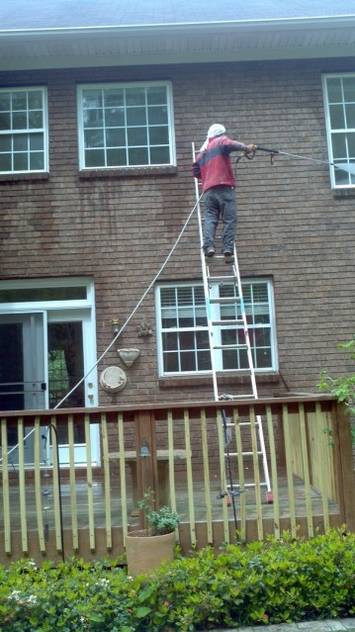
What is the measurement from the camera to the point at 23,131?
9.86 metres

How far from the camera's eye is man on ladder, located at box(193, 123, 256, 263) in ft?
26.0

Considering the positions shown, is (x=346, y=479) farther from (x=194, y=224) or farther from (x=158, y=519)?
(x=194, y=224)

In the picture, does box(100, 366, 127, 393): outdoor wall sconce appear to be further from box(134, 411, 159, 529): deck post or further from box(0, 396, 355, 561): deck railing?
box(134, 411, 159, 529): deck post

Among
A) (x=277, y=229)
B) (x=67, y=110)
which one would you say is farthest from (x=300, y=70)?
(x=67, y=110)

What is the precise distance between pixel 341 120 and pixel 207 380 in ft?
13.0

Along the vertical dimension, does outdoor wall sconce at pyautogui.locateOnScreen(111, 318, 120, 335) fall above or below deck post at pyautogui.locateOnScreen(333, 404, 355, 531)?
above

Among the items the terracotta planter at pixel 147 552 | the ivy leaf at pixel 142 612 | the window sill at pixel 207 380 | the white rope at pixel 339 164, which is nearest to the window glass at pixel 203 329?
the window sill at pixel 207 380

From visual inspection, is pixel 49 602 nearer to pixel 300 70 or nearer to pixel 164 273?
pixel 164 273

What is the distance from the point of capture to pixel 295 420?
7.65 metres

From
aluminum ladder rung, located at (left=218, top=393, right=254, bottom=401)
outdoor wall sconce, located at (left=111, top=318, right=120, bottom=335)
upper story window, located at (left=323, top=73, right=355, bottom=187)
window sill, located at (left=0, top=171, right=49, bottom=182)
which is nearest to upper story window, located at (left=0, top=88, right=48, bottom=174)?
window sill, located at (left=0, top=171, right=49, bottom=182)

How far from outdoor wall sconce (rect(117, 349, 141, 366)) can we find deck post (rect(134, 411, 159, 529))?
11.8 ft

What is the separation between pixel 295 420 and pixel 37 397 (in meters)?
3.51

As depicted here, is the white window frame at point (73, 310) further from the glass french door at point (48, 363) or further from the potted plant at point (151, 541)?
the potted plant at point (151, 541)

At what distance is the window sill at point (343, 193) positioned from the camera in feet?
31.8
